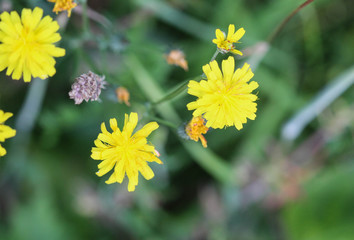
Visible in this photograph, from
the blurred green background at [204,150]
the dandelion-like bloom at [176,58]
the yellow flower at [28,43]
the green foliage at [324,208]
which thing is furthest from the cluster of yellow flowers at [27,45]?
the green foliage at [324,208]

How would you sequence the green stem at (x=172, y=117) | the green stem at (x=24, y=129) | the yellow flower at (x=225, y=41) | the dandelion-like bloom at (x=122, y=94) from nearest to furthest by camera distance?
1. the yellow flower at (x=225, y=41)
2. the dandelion-like bloom at (x=122, y=94)
3. the green stem at (x=172, y=117)
4. the green stem at (x=24, y=129)

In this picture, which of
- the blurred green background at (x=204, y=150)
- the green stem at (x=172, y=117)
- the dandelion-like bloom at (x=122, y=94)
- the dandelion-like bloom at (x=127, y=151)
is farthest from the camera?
the blurred green background at (x=204, y=150)

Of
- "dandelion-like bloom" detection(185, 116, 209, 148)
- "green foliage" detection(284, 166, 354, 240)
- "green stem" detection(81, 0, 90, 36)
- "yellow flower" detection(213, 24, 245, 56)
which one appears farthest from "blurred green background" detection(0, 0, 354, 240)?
"yellow flower" detection(213, 24, 245, 56)

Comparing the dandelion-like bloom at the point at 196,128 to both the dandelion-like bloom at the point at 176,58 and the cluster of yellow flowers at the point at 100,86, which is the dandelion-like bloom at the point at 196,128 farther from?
the dandelion-like bloom at the point at 176,58

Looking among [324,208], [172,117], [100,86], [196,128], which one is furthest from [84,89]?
[324,208]

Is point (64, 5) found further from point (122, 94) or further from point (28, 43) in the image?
point (122, 94)
